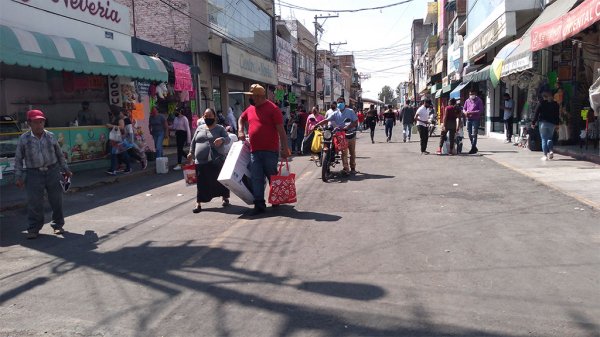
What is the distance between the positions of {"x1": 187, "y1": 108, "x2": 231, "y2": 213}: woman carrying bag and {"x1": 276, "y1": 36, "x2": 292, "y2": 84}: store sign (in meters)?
31.3

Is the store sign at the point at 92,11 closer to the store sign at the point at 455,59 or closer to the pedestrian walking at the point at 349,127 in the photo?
the pedestrian walking at the point at 349,127

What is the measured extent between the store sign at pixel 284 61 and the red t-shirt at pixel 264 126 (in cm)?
3185

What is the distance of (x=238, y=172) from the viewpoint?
7629 millimetres

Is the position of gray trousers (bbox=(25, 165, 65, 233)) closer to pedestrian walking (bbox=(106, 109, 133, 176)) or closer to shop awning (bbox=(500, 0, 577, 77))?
pedestrian walking (bbox=(106, 109, 133, 176))

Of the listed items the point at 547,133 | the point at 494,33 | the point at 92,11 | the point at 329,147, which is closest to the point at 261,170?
the point at 329,147

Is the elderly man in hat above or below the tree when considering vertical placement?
below

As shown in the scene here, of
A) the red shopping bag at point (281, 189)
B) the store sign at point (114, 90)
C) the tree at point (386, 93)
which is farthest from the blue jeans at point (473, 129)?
the tree at point (386, 93)

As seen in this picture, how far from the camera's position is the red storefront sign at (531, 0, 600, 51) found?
998cm

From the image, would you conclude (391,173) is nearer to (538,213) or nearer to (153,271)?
(538,213)

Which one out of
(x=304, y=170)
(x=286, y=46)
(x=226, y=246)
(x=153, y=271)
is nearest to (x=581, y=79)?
(x=304, y=170)

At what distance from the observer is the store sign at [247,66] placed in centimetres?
2514

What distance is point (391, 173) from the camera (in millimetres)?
11852

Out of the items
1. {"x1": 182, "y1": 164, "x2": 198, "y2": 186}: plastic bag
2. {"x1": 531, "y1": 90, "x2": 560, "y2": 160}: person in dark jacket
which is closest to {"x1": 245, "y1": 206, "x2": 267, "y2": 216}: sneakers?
{"x1": 182, "y1": 164, "x2": 198, "y2": 186}: plastic bag

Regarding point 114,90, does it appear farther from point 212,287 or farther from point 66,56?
point 212,287
